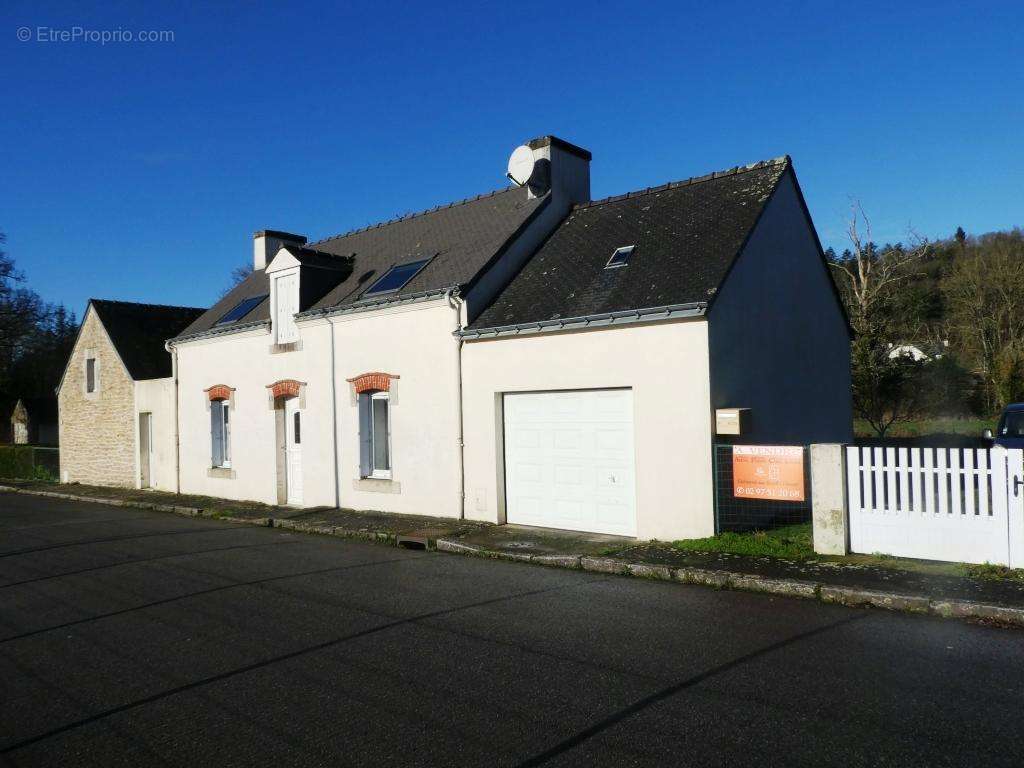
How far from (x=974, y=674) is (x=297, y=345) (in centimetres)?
1343

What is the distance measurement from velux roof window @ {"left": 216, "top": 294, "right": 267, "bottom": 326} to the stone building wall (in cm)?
453

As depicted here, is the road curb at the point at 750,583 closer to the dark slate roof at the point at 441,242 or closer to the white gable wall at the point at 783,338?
the white gable wall at the point at 783,338

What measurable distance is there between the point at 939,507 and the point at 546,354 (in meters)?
5.55

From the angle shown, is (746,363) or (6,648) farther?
(746,363)

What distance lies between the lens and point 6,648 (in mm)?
6777

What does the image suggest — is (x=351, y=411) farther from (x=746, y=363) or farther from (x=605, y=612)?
(x=605, y=612)

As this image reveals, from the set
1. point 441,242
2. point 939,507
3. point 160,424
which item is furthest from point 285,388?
point 939,507

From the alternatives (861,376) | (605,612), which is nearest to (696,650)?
(605,612)

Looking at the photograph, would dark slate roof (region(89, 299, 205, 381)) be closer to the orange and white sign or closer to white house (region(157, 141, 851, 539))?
white house (region(157, 141, 851, 539))

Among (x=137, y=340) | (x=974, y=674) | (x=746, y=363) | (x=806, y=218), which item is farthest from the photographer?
(x=137, y=340)

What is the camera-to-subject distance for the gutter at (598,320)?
10.1m

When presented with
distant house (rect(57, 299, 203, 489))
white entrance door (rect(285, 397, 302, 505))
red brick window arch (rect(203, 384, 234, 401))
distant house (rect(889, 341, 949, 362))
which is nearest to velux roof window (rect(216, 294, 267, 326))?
red brick window arch (rect(203, 384, 234, 401))

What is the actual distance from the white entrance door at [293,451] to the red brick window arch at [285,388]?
210 mm

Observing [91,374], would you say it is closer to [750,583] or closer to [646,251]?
[646,251]
